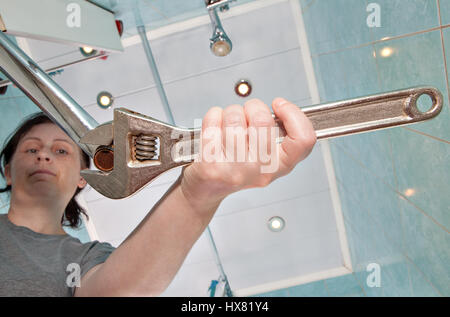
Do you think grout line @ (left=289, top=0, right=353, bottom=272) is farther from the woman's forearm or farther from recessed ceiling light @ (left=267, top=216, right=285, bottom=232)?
the woman's forearm

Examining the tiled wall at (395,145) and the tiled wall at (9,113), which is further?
the tiled wall at (9,113)

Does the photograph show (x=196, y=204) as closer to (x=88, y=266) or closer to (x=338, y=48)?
(x=88, y=266)

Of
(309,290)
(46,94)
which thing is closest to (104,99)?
(46,94)

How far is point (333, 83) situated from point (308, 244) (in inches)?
36.9

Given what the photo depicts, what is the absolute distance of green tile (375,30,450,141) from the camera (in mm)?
442

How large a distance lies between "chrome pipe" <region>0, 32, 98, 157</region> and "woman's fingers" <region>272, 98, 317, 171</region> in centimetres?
21

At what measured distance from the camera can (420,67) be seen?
0.49 metres

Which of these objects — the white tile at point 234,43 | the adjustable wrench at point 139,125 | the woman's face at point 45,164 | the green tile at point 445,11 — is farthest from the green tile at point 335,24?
the woman's face at point 45,164

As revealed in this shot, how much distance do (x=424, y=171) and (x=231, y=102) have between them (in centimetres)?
86

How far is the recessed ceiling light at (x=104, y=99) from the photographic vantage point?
1201 millimetres

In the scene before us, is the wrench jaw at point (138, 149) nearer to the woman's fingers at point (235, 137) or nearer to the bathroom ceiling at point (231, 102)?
the woman's fingers at point (235, 137)

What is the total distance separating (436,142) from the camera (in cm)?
51

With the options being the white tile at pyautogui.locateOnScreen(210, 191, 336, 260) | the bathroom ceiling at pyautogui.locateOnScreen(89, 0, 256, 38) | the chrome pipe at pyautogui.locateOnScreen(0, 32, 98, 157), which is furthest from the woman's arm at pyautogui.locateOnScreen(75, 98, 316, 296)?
the white tile at pyautogui.locateOnScreen(210, 191, 336, 260)

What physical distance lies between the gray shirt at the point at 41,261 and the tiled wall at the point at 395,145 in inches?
28.5
